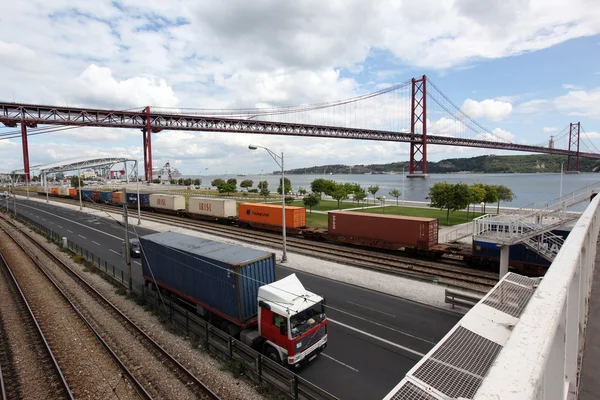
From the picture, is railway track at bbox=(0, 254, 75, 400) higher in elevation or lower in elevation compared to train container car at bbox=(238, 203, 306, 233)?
lower

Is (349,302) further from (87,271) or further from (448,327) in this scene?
(87,271)

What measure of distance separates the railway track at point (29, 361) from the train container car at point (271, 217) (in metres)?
22.0

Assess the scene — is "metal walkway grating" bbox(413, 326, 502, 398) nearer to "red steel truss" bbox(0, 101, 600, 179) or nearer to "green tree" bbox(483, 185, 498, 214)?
"green tree" bbox(483, 185, 498, 214)

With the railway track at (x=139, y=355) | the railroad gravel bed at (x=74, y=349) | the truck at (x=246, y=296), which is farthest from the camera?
the truck at (x=246, y=296)

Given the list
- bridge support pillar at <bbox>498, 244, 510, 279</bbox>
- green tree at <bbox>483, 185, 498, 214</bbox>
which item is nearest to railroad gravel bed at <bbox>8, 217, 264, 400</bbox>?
bridge support pillar at <bbox>498, 244, 510, 279</bbox>

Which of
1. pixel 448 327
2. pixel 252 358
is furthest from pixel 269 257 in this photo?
pixel 448 327

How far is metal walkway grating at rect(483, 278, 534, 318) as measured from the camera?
7632 mm

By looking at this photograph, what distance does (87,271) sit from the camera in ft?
82.3

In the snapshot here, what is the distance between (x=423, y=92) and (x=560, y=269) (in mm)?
148761

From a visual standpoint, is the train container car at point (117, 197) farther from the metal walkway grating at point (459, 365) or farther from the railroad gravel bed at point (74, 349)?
the metal walkway grating at point (459, 365)

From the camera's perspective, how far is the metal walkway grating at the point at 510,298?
7632 mm

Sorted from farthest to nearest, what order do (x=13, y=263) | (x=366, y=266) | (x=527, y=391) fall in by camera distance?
1. (x=13, y=263)
2. (x=366, y=266)
3. (x=527, y=391)

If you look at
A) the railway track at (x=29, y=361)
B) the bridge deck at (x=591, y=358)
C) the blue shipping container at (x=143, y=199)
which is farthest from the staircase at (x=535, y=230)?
the blue shipping container at (x=143, y=199)

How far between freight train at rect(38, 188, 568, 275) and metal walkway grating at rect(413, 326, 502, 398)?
17.9 meters
